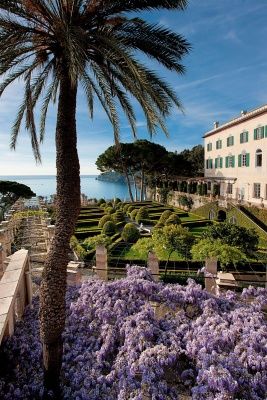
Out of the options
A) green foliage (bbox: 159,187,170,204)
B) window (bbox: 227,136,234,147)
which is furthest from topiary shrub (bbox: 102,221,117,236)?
green foliage (bbox: 159,187,170,204)

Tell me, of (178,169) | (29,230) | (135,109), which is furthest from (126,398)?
(178,169)

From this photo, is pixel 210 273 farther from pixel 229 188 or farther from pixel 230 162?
pixel 230 162

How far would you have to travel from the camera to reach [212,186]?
42.3m

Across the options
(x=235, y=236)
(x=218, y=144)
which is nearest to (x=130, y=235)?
(x=235, y=236)

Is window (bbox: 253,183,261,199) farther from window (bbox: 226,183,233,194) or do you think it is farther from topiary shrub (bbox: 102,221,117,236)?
topiary shrub (bbox: 102,221,117,236)

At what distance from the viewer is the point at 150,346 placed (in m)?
5.21

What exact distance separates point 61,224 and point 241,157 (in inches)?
1290

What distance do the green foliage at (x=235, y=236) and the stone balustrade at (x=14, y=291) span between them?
773 cm

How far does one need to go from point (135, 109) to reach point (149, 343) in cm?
433

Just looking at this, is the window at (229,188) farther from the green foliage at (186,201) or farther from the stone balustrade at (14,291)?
the stone balustrade at (14,291)

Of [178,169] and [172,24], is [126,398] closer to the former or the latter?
[172,24]

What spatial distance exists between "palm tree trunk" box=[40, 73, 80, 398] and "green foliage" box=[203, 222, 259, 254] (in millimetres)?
8701

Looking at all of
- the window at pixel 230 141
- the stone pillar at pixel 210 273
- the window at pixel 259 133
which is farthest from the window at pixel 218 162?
the stone pillar at pixel 210 273

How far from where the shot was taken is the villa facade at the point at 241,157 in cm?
3134
